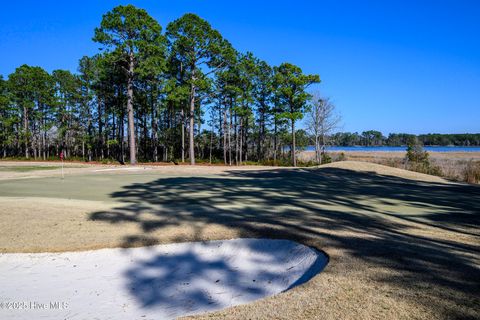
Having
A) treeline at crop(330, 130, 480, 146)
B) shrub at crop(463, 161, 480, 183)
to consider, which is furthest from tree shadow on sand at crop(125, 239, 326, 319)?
treeline at crop(330, 130, 480, 146)

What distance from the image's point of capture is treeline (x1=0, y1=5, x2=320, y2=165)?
1089 inches

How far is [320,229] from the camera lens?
6.87 meters

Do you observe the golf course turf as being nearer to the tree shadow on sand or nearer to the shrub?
the tree shadow on sand

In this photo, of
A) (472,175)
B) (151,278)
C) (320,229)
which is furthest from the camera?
(472,175)

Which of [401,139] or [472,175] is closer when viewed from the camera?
[472,175]

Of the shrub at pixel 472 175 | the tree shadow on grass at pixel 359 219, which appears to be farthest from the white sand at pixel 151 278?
the shrub at pixel 472 175

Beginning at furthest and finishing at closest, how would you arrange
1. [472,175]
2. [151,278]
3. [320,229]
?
[472,175], [320,229], [151,278]

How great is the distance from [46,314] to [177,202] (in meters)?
6.03

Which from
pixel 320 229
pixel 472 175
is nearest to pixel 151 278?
pixel 320 229

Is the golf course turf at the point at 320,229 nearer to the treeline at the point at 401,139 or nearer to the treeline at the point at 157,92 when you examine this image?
the treeline at the point at 157,92

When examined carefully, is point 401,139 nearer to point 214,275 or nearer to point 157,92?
point 157,92

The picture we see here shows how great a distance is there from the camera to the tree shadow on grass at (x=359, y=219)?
4262 millimetres

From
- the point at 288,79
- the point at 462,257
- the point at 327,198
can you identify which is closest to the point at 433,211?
the point at 327,198

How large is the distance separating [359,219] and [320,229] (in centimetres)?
164
